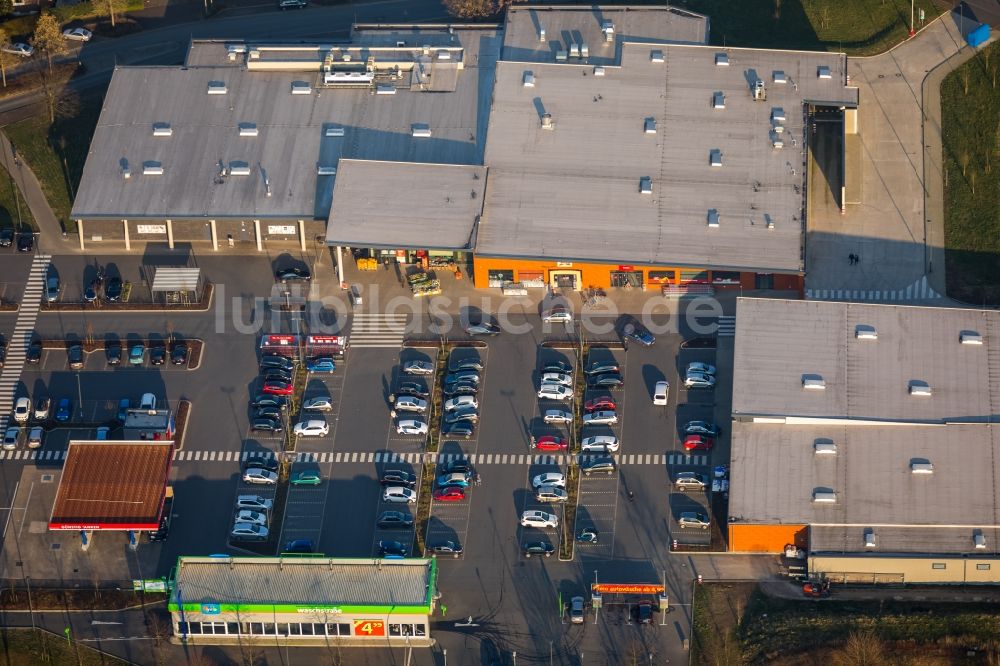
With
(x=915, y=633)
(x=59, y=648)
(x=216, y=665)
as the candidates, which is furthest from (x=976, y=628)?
(x=59, y=648)

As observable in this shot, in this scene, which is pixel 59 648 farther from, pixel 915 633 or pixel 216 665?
pixel 915 633

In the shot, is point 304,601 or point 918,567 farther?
point 918,567

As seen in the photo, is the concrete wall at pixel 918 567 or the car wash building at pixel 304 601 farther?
the concrete wall at pixel 918 567

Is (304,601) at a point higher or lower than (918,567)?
higher

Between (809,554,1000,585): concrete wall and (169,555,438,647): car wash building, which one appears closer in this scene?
(169,555,438,647): car wash building
